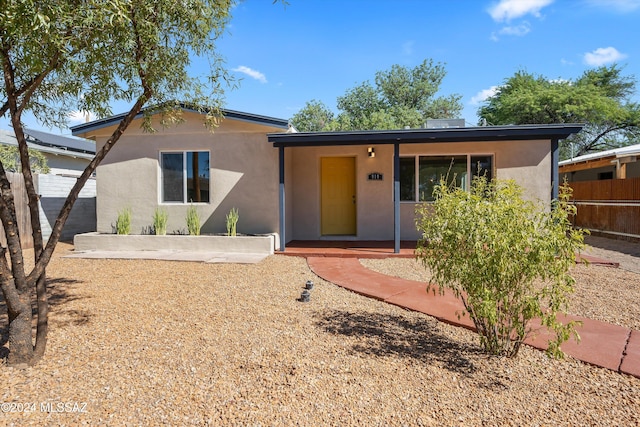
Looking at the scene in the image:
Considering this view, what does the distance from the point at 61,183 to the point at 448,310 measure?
1144cm

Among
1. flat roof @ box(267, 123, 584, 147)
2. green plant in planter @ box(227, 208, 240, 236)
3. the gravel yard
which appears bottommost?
the gravel yard

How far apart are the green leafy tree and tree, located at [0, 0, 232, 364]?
8.02m

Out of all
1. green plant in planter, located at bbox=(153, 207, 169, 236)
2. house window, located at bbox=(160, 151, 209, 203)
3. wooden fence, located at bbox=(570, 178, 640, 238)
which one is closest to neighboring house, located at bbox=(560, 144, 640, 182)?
wooden fence, located at bbox=(570, 178, 640, 238)

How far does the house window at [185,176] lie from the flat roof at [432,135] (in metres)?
2.16

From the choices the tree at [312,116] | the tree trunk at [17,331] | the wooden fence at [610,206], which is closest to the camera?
the tree trunk at [17,331]

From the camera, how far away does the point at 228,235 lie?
8500mm

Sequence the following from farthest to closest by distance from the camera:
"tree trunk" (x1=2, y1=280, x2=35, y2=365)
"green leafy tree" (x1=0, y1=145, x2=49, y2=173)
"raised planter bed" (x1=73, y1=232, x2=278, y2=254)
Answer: "green leafy tree" (x1=0, y1=145, x2=49, y2=173) < "raised planter bed" (x1=73, y1=232, x2=278, y2=254) < "tree trunk" (x1=2, y1=280, x2=35, y2=365)

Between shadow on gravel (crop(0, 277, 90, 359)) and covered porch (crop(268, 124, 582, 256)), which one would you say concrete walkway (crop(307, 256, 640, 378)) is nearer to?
covered porch (crop(268, 124, 582, 256))

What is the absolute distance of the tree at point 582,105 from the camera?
70.8 ft

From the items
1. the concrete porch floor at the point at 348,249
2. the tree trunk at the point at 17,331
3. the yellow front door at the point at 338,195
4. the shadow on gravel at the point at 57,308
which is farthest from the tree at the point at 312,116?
the tree trunk at the point at 17,331

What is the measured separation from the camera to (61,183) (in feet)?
35.9

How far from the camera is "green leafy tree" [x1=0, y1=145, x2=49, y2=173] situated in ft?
34.9

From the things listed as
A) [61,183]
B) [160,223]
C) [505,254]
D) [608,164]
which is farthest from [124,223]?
[608,164]

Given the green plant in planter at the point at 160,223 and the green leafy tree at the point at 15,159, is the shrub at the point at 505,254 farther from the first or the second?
the green leafy tree at the point at 15,159
